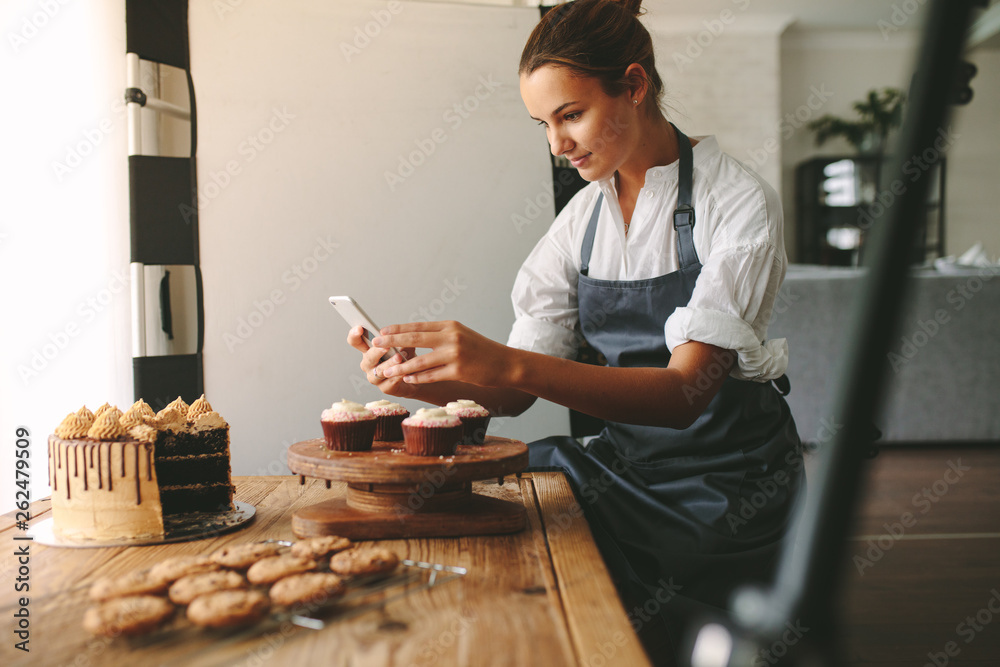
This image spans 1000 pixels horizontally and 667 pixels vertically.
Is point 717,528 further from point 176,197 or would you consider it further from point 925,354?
point 925,354

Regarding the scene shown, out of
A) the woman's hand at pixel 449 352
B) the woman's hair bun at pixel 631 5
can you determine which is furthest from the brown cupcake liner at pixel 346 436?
the woman's hair bun at pixel 631 5

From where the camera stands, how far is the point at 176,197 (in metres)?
1.83

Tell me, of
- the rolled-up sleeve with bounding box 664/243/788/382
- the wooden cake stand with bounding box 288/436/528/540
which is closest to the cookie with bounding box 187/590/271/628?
the wooden cake stand with bounding box 288/436/528/540

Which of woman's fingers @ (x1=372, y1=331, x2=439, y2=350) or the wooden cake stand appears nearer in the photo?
the wooden cake stand

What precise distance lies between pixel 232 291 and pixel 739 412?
1.29 meters

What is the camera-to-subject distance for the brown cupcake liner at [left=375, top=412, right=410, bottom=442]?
1199mm

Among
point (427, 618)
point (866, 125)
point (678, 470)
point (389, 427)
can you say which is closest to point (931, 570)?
point (678, 470)

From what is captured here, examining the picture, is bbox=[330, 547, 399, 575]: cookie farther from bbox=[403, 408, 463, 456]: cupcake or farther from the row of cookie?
bbox=[403, 408, 463, 456]: cupcake

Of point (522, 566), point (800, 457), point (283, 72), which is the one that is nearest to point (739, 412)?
point (800, 457)

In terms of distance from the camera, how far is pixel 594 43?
1349mm

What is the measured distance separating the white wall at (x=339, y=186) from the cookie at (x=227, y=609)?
4.06 ft

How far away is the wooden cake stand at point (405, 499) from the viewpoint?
0.95 m

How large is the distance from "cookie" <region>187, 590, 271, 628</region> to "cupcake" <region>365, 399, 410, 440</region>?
0.50m

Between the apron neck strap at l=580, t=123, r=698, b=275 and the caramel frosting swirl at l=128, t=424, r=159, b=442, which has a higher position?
the apron neck strap at l=580, t=123, r=698, b=275
